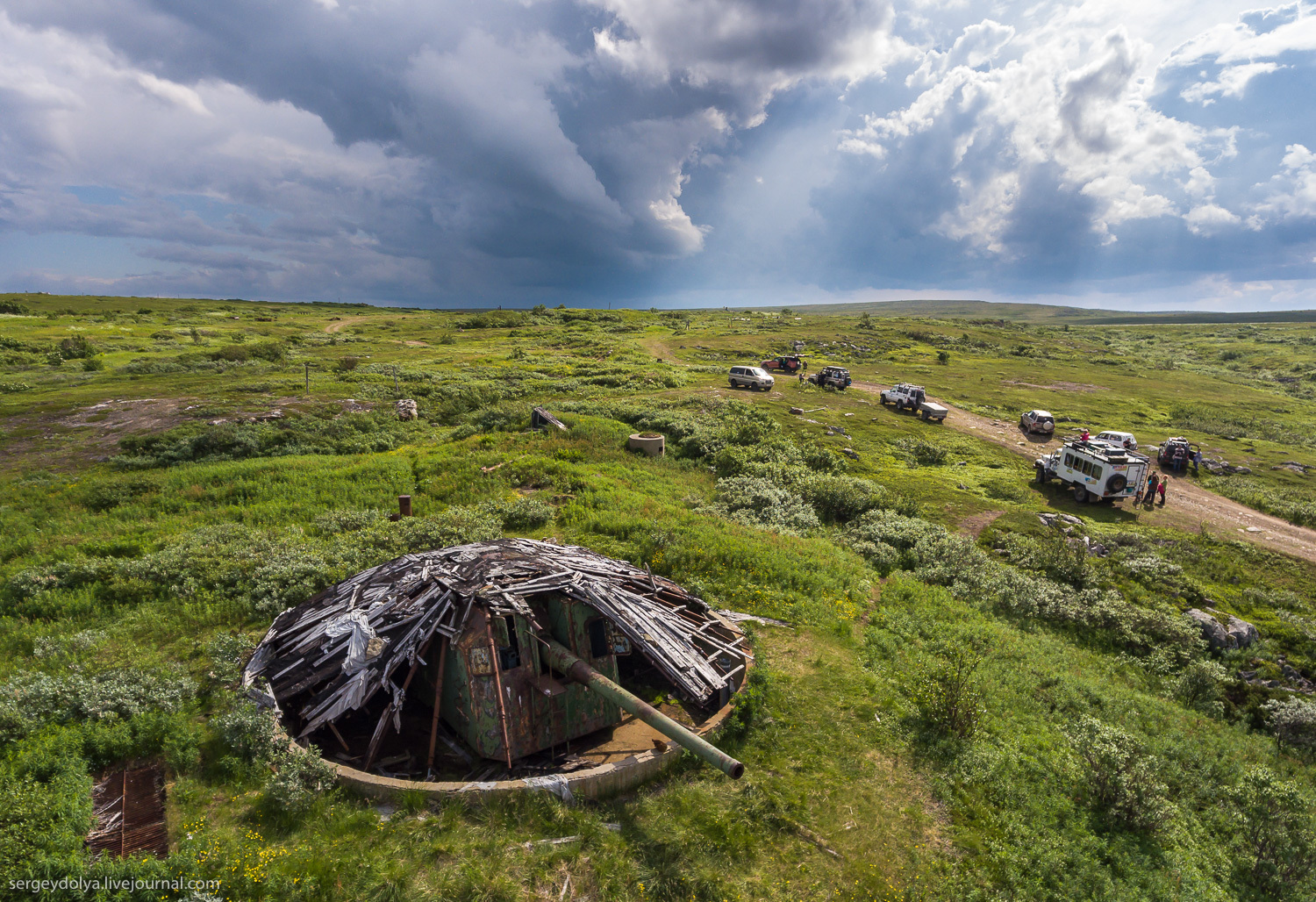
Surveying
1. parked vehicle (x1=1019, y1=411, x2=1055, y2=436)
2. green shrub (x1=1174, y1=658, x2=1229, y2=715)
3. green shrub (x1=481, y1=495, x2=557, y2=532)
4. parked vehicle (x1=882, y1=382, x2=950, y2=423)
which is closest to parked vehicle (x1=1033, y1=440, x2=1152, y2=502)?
parked vehicle (x1=1019, y1=411, x2=1055, y2=436)

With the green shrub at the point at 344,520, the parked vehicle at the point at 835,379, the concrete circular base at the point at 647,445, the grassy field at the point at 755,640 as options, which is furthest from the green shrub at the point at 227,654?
the parked vehicle at the point at 835,379

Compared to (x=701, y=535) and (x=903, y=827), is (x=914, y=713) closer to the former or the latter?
(x=903, y=827)

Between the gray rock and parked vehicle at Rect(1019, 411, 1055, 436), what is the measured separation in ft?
89.0

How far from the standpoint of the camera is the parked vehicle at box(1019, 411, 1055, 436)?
133 feet

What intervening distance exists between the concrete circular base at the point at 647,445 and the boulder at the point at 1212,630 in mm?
21057

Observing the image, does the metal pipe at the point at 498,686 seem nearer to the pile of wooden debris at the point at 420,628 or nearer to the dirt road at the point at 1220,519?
the pile of wooden debris at the point at 420,628

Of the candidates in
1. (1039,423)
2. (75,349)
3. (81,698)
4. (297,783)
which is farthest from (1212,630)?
(75,349)

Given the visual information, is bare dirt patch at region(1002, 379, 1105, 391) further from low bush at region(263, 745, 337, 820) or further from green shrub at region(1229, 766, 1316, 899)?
low bush at region(263, 745, 337, 820)

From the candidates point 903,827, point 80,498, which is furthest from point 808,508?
point 80,498

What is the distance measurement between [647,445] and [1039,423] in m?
31.8

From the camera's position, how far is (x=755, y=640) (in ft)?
39.9

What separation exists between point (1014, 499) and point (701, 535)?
67.0 ft

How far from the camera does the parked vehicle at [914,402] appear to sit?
43.0 m

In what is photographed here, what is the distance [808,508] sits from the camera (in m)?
23.5
